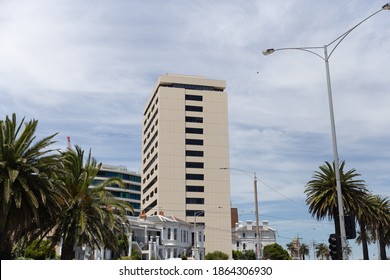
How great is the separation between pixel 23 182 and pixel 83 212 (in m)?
5.77

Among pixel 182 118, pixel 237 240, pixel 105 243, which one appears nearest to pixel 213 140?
pixel 182 118

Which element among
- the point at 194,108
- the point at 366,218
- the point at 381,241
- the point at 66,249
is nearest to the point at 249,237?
the point at 194,108

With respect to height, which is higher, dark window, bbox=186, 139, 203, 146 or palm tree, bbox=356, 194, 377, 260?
dark window, bbox=186, 139, 203, 146

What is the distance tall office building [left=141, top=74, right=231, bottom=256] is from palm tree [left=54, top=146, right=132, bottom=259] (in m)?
77.8

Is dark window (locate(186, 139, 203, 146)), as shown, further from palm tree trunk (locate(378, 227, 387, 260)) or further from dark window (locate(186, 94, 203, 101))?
palm tree trunk (locate(378, 227, 387, 260))

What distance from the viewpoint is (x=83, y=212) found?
1190 inches

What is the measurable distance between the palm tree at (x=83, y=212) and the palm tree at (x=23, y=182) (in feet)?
7.18

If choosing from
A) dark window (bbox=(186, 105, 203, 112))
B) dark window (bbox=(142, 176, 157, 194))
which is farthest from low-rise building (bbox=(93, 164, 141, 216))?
dark window (bbox=(186, 105, 203, 112))

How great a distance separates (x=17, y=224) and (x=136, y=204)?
130 m

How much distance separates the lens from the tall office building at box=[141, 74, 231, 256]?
113 meters

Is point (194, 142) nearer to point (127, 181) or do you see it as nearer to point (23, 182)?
point (127, 181)

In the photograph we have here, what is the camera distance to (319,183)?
41438mm

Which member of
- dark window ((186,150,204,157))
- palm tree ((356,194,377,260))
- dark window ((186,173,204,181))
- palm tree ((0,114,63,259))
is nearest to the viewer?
palm tree ((0,114,63,259))
